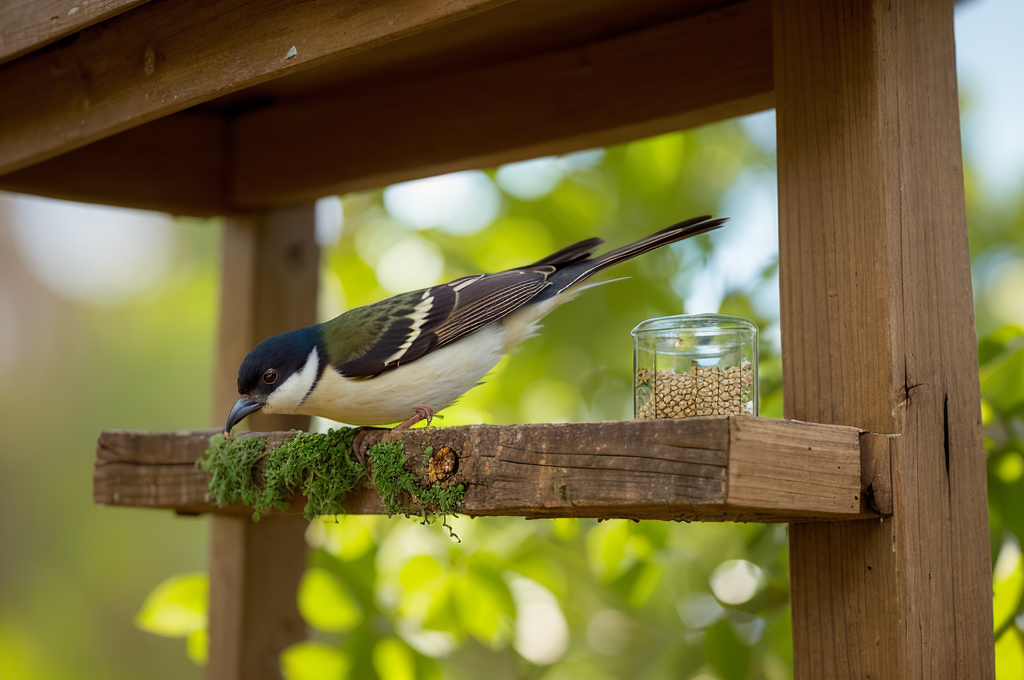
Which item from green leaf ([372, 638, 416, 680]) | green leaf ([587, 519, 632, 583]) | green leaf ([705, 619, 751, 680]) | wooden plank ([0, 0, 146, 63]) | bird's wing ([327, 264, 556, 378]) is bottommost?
green leaf ([372, 638, 416, 680])

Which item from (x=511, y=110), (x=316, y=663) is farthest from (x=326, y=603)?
(x=511, y=110)

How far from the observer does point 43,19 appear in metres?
2.11

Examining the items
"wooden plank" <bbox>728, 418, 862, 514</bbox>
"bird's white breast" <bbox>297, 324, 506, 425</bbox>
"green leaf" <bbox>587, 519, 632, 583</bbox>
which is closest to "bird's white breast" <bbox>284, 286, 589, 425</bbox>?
"bird's white breast" <bbox>297, 324, 506, 425</bbox>

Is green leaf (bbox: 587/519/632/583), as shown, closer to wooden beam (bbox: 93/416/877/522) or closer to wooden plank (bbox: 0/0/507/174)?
wooden beam (bbox: 93/416/877/522)

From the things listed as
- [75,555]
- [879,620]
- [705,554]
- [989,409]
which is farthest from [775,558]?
[75,555]

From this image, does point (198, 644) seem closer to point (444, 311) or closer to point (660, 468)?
point (444, 311)

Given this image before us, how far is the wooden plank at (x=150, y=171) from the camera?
2904mm

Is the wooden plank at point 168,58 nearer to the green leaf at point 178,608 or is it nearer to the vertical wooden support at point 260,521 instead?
the vertical wooden support at point 260,521

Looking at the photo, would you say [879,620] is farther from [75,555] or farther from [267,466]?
[75,555]

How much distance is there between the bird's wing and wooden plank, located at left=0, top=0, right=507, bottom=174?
2.15 ft

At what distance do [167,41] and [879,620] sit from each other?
1.89m

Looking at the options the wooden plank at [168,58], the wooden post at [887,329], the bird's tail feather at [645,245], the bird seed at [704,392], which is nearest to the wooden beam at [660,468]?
the wooden post at [887,329]

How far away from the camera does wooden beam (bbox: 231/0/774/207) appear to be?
2.34 m

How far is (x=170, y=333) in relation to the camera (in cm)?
882
